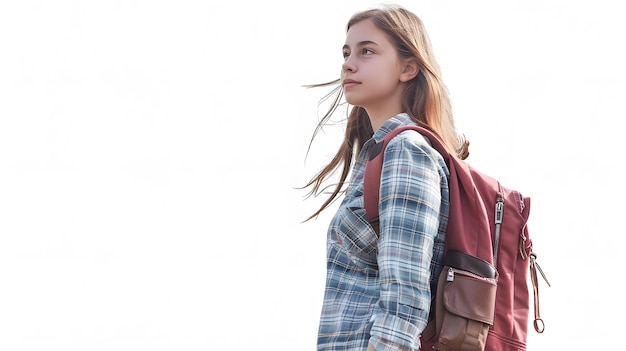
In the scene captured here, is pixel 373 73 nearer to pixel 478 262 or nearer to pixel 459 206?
pixel 459 206

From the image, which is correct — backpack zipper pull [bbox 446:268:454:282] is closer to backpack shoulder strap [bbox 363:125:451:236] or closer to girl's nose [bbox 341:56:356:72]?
backpack shoulder strap [bbox 363:125:451:236]

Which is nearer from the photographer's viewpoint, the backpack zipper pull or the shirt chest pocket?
the backpack zipper pull

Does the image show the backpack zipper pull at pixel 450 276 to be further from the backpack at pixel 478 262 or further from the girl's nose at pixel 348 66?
the girl's nose at pixel 348 66

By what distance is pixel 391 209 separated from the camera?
9.68 ft

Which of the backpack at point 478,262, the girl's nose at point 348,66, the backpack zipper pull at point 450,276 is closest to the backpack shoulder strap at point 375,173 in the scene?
the backpack at point 478,262

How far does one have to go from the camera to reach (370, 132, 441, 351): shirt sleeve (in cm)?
286

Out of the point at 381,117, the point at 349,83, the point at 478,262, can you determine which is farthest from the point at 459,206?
the point at 349,83

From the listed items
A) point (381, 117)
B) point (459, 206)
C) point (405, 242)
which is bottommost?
point (405, 242)

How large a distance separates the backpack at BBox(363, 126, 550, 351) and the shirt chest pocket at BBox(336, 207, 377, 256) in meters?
0.07

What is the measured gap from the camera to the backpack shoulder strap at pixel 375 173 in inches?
120

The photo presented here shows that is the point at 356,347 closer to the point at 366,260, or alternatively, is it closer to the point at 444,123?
the point at 366,260

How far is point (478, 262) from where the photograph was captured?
2998 millimetres

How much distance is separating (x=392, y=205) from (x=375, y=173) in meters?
0.18

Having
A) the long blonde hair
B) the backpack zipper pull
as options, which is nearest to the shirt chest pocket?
the backpack zipper pull
